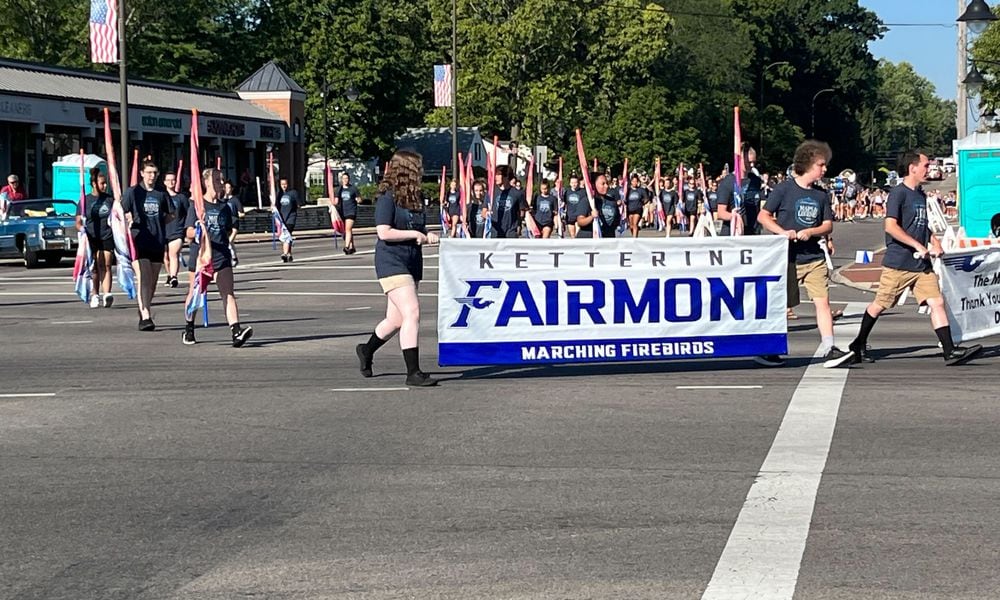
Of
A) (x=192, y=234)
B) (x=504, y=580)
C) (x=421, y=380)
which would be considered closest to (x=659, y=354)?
(x=421, y=380)

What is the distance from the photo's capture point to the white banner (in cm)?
1320

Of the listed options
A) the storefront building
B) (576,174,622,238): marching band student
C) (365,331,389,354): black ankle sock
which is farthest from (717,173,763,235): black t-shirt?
the storefront building

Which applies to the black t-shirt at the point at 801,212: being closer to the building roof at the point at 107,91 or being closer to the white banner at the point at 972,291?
the white banner at the point at 972,291

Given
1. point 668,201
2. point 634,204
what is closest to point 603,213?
point 634,204

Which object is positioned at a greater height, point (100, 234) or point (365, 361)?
point (100, 234)

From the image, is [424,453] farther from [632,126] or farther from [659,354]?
[632,126]

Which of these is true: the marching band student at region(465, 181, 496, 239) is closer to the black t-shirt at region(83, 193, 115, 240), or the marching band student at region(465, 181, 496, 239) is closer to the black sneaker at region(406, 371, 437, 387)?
the black t-shirt at region(83, 193, 115, 240)

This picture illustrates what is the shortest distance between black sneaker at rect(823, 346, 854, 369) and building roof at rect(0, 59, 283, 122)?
130ft

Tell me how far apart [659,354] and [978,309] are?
3275 mm

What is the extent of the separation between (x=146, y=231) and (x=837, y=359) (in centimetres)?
796

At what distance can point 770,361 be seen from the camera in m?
12.8

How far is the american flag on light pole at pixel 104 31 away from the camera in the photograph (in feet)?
115

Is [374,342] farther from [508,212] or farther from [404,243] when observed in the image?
[508,212]

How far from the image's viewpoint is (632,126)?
84.4 m
